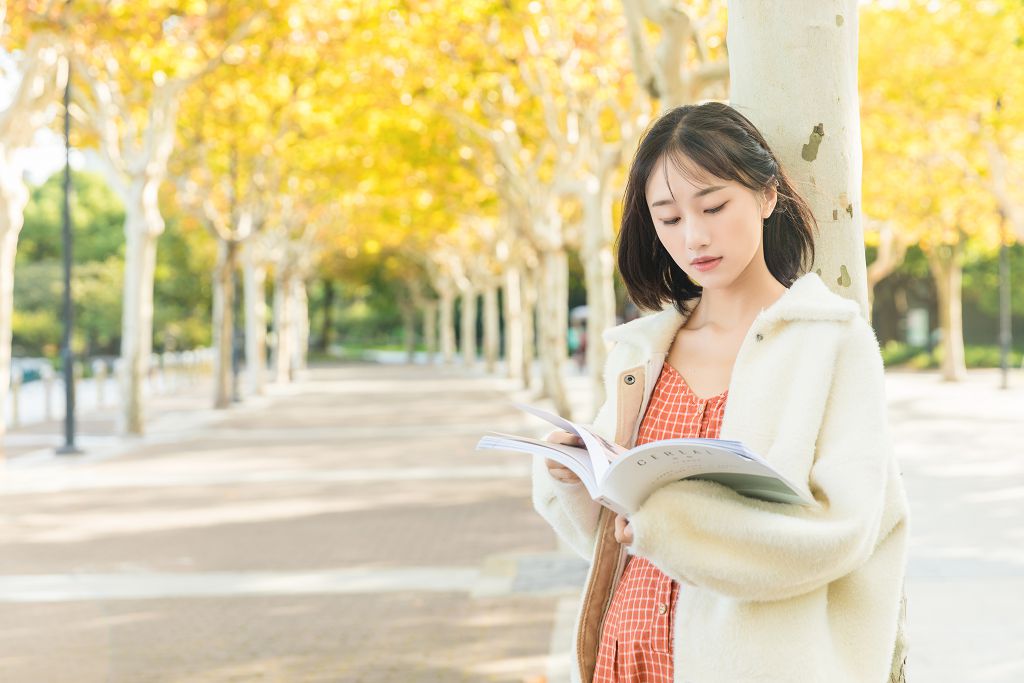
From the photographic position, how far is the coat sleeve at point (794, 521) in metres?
1.98

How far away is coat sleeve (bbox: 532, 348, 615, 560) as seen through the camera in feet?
7.93

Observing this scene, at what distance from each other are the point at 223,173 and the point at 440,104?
10782 millimetres

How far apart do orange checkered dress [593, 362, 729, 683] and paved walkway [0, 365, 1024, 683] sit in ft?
12.6

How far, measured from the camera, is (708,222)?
87.1 inches

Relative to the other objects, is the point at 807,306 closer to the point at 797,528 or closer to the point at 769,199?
the point at 769,199

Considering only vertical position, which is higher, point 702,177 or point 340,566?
point 702,177

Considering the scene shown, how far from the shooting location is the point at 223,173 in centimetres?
3119

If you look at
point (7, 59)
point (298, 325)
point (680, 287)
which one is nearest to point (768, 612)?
point (680, 287)

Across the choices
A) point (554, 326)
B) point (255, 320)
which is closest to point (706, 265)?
point (554, 326)

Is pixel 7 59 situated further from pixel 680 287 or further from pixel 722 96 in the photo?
pixel 680 287

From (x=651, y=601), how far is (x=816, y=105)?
3.96 feet

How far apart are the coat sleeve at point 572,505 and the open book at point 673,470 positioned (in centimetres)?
Result: 22

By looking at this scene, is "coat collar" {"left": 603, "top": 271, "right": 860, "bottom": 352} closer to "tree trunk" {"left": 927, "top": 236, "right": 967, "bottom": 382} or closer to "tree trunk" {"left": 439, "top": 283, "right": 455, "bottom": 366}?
"tree trunk" {"left": 927, "top": 236, "right": 967, "bottom": 382}

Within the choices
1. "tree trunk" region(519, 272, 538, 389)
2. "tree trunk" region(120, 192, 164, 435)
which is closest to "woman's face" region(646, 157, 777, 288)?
"tree trunk" region(120, 192, 164, 435)
